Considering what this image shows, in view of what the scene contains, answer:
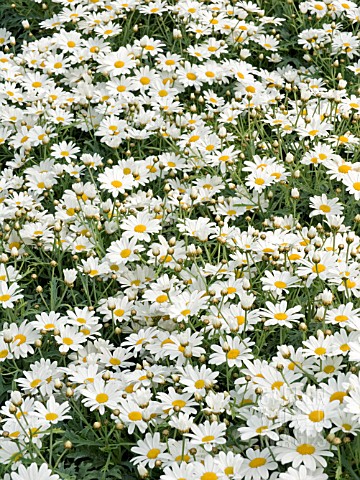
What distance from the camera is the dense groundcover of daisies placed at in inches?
119

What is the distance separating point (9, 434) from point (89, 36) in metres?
3.54

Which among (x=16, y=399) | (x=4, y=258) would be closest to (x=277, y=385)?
(x=16, y=399)

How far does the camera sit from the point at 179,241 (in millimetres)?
4105

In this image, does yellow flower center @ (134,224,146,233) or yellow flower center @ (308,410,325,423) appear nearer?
yellow flower center @ (308,410,325,423)

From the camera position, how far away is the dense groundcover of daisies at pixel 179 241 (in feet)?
9.96

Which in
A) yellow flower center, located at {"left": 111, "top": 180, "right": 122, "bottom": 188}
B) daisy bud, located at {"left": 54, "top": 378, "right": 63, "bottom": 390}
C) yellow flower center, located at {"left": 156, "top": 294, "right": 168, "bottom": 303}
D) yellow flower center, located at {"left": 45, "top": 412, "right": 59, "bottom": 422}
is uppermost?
yellow flower center, located at {"left": 111, "top": 180, "right": 122, "bottom": 188}

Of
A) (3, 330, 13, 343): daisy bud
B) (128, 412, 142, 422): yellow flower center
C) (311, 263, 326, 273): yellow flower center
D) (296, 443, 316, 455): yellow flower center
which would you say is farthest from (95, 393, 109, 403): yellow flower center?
(311, 263, 326, 273): yellow flower center

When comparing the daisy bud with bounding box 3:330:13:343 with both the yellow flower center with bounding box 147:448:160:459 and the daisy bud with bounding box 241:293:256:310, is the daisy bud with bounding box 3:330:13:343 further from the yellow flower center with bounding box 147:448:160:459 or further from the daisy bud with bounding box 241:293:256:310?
the daisy bud with bounding box 241:293:256:310

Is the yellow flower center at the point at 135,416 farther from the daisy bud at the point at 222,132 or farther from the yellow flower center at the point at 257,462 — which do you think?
the daisy bud at the point at 222,132

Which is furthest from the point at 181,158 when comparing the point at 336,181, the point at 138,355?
the point at 138,355

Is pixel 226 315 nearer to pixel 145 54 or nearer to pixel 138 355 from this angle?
pixel 138 355

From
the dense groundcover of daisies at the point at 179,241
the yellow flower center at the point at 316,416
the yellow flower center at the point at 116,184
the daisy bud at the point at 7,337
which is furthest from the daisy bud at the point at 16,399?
the yellow flower center at the point at 116,184

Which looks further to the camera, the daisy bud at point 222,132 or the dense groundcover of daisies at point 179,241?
the daisy bud at point 222,132

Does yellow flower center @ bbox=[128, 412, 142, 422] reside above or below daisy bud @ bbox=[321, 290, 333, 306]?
below
